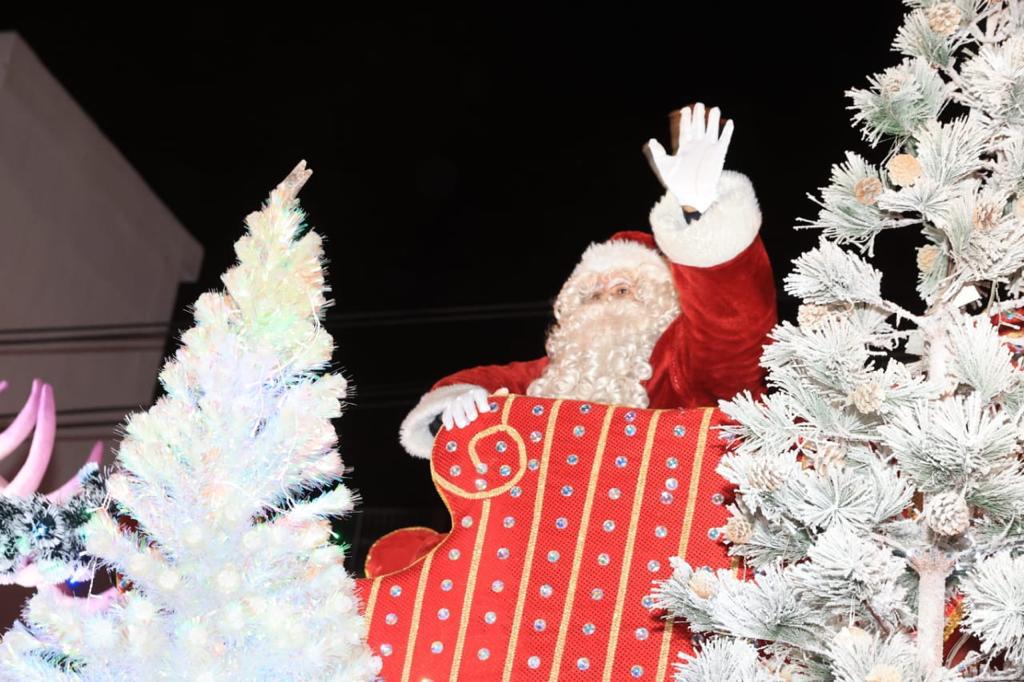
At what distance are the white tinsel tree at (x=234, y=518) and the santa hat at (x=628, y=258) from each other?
3.87ft

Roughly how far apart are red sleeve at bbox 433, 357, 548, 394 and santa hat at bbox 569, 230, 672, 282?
11.4 inches

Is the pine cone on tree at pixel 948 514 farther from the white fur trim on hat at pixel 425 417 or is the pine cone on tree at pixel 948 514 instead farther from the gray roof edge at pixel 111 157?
the gray roof edge at pixel 111 157

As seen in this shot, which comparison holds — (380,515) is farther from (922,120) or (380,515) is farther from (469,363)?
(922,120)

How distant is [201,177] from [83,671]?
3910 mm

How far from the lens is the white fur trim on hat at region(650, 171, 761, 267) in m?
1.98

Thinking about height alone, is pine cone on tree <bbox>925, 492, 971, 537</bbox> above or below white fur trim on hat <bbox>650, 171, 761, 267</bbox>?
below

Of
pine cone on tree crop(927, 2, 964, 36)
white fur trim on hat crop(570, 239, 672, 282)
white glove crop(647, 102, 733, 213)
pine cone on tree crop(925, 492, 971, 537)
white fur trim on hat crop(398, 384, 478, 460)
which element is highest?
white fur trim on hat crop(570, 239, 672, 282)

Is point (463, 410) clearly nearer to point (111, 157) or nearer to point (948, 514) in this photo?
point (948, 514)

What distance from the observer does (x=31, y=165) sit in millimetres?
4832

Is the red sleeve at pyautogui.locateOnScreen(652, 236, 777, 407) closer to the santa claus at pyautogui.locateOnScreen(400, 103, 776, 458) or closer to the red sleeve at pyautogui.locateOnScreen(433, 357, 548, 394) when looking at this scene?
the santa claus at pyautogui.locateOnScreen(400, 103, 776, 458)

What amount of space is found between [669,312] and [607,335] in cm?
18

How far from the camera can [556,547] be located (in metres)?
1.99

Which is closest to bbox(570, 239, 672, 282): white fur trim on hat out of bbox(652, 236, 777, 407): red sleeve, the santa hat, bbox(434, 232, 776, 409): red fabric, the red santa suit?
the santa hat

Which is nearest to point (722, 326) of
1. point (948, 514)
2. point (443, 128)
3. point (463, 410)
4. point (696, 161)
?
point (696, 161)
